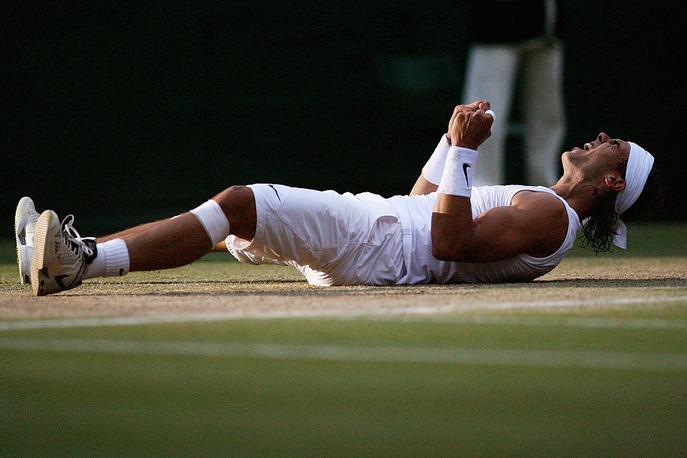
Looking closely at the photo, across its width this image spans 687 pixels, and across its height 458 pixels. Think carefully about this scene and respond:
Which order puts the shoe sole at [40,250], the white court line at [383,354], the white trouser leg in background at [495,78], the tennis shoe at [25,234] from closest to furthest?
1. the white court line at [383,354]
2. the shoe sole at [40,250]
3. the tennis shoe at [25,234]
4. the white trouser leg in background at [495,78]

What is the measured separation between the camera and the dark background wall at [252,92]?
9.80 metres

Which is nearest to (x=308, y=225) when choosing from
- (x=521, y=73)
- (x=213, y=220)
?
(x=213, y=220)

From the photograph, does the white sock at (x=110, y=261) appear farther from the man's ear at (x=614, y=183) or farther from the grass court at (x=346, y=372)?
the man's ear at (x=614, y=183)

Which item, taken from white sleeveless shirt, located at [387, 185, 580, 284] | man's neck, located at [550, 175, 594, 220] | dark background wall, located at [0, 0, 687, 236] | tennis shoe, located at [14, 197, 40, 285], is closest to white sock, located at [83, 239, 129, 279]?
tennis shoe, located at [14, 197, 40, 285]

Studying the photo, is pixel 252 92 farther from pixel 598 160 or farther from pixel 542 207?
pixel 542 207

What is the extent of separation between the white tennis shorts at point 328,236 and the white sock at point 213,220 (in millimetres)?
148

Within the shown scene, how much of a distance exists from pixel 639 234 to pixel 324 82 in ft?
8.08

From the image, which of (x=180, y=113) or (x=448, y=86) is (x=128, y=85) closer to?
(x=180, y=113)

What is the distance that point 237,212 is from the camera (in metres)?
4.80

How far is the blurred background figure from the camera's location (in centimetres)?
845

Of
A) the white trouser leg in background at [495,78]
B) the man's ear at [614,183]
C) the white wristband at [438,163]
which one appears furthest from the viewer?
the white trouser leg in background at [495,78]

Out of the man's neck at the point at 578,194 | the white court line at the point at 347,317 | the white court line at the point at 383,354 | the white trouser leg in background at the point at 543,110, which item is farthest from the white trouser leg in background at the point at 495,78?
the white court line at the point at 383,354

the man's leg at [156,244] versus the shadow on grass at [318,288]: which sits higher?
the man's leg at [156,244]

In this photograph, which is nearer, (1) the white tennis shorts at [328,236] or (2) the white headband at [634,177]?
→ (1) the white tennis shorts at [328,236]
